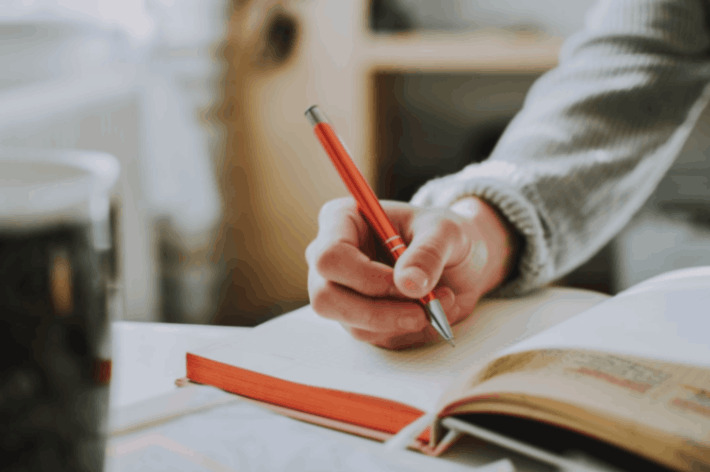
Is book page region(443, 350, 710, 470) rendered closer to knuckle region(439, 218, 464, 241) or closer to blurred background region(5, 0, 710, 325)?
knuckle region(439, 218, 464, 241)

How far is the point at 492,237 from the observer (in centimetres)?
56

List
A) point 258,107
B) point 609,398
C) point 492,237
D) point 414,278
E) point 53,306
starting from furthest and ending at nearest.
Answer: point 258,107, point 492,237, point 414,278, point 609,398, point 53,306

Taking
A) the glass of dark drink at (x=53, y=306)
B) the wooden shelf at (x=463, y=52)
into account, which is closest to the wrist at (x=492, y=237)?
the glass of dark drink at (x=53, y=306)

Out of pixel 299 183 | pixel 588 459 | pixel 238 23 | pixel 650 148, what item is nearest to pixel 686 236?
pixel 650 148

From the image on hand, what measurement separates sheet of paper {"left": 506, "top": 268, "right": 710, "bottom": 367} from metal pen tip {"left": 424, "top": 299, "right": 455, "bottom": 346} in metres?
0.06

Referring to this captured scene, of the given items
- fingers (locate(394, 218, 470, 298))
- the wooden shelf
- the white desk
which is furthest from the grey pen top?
the wooden shelf

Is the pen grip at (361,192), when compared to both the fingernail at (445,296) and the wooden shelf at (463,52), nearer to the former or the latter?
the fingernail at (445,296)

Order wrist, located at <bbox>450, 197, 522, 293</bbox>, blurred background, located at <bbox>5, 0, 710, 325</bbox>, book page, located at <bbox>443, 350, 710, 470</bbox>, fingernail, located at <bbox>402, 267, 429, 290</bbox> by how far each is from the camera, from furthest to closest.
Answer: blurred background, located at <bbox>5, 0, 710, 325</bbox> → wrist, located at <bbox>450, 197, 522, 293</bbox> → fingernail, located at <bbox>402, 267, 429, 290</bbox> → book page, located at <bbox>443, 350, 710, 470</bbox>

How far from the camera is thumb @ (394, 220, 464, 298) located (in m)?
0.42

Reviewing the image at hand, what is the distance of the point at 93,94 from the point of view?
1.23m

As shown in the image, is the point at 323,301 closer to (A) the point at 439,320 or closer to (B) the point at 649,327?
(A) the point at 439,320

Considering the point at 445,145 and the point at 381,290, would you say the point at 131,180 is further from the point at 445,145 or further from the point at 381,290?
the point at 381,290

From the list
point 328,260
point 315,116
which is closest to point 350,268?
point 328,260

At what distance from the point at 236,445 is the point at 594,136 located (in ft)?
1.66
